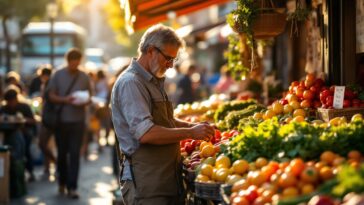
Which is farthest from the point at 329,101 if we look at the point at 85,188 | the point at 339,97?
the point at 85,188

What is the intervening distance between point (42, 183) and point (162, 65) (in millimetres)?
9212

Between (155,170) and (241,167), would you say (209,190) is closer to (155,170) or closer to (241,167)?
(241,167)

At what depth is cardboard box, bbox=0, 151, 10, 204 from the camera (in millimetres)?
12625

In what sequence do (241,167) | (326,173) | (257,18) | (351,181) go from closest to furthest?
1. (351,181)
2. (326,173)
3. (241,167)
4. (257,18)

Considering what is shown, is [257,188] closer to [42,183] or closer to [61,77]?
[61,77]

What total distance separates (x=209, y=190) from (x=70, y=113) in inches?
294

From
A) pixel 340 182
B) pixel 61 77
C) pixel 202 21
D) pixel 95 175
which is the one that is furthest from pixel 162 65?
pixel 202 21

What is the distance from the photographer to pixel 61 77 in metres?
13.4

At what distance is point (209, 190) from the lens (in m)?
6.18

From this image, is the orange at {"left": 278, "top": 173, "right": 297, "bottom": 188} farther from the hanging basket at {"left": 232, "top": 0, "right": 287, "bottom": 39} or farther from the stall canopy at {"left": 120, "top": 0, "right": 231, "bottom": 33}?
the stall canopy at {"left": 120, "top": 0, "right": 231, "bottom": 33}

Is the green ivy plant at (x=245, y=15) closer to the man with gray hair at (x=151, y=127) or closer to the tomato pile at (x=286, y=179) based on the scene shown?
the man with gray hair at (x=151, y=127)

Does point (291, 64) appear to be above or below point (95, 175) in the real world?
above

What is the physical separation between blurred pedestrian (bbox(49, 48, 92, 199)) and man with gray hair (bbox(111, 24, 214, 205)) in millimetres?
6503

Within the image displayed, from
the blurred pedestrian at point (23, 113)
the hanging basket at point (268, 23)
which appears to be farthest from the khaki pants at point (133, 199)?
the blurred pedestrian at point (23, 113)
